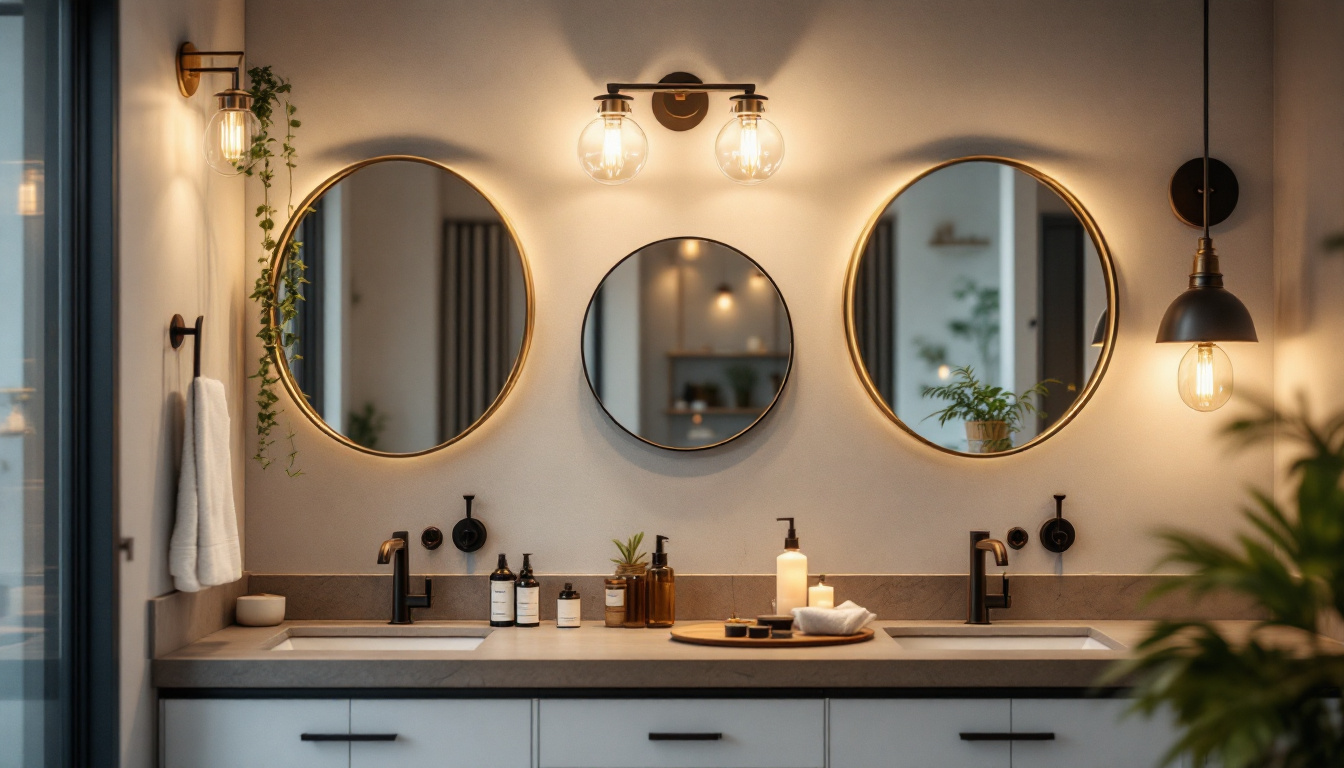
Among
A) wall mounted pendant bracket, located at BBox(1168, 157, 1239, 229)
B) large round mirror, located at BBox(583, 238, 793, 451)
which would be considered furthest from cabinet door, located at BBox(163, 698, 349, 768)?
wall mounted pendant bracket, located at BBox(1168, 157, 1239, 229)

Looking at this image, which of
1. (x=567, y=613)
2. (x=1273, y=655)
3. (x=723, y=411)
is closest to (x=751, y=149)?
(x=723, y=411)

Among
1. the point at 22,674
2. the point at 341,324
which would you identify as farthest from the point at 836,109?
the point at 22,674

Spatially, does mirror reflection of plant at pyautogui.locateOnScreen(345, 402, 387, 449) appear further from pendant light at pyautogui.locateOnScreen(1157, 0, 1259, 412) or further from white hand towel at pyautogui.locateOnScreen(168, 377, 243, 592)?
pendant light at pyautogui.locateOnScreen(1157, 0, 1259, 412)

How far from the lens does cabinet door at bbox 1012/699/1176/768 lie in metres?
2.36

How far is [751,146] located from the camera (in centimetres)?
270

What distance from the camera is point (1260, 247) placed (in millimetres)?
2859

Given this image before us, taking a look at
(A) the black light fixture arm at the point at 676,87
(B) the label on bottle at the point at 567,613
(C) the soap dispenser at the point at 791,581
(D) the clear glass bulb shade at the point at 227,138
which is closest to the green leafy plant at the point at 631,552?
(B) the label on bottle at the point at 567,613

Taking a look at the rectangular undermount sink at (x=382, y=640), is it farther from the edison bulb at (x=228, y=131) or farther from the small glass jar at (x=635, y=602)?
the edison bulb at (x=228, y=131)

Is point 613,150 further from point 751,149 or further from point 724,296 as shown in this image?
point 724,296

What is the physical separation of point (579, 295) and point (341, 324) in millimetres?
618

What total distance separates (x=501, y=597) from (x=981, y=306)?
1.42 meters

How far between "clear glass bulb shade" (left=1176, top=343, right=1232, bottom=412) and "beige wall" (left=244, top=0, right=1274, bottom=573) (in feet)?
0.34

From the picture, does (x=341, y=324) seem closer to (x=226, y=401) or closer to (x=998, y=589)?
(x=226, y=401)

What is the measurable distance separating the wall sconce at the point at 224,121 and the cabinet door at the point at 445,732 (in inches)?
48.2
